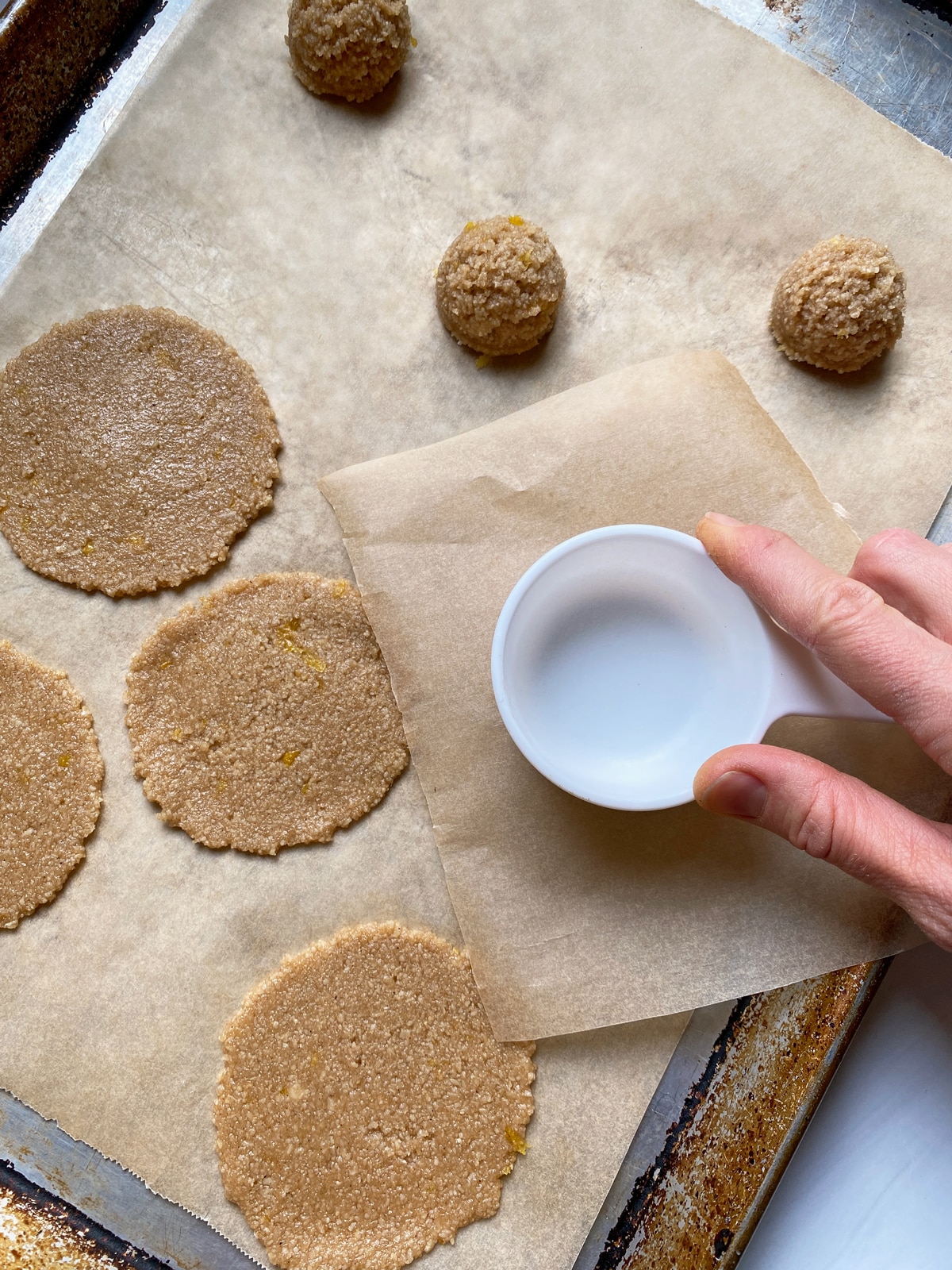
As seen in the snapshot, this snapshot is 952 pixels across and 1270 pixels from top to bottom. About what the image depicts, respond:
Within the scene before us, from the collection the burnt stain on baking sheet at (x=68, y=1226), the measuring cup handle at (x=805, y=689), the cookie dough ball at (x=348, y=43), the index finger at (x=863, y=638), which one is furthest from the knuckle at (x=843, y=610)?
the burnt stain on baking sheet at (x=68, y=1226)

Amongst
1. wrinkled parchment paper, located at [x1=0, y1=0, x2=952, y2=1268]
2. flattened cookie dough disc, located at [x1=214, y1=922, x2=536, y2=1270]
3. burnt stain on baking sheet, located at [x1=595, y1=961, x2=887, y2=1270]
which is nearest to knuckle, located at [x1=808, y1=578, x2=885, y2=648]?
wrinkled parchment paper, located at [x1=0, y1=0, x2=952, y2=1268]

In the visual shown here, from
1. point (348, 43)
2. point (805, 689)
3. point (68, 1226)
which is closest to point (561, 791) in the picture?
point (805, 689)

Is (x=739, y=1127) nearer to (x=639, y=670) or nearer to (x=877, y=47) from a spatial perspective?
(x=639, y=670)

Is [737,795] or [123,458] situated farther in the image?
[123,458]

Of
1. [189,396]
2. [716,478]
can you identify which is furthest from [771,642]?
[189,396]

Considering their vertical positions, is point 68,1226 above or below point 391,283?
below

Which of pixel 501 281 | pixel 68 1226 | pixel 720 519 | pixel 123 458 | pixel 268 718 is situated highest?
pixel 501 281
